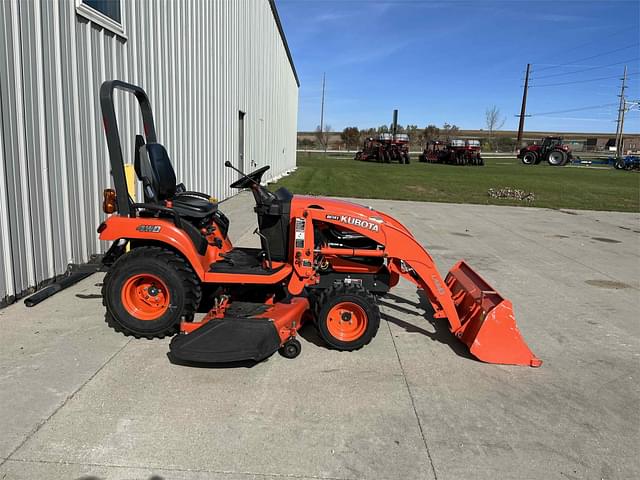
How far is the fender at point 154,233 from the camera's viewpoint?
3812mm

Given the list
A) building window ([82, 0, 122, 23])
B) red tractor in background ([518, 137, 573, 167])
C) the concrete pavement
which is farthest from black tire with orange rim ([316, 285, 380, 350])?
red tractor in background ([518, 137, 573, 167])

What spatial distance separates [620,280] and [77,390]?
21.5 ft

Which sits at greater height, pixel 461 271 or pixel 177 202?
pixel 177 202

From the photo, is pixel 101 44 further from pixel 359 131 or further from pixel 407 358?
pixel 359 131

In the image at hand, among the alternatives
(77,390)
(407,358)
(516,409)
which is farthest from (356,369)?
(77,390)

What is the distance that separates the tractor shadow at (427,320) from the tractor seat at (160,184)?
6.70ft

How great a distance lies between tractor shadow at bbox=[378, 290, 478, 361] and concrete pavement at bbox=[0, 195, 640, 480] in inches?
1.0

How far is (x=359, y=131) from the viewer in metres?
81.6

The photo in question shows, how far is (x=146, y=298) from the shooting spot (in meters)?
3.91

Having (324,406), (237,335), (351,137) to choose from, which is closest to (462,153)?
(237,335)

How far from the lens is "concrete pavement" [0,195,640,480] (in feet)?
8.03

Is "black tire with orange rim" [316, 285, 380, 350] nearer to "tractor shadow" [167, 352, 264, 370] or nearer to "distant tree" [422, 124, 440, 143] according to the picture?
"tractor shadow" [167, 352, 264, 370]

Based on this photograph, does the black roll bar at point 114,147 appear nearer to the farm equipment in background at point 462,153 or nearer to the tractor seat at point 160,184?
the tractor seat at point 160,184

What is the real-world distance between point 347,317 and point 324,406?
938 mm
